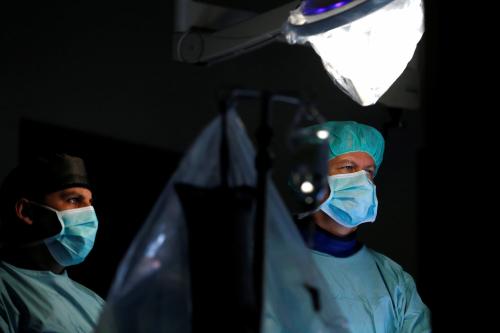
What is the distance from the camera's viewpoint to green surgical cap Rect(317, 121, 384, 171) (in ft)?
10.0

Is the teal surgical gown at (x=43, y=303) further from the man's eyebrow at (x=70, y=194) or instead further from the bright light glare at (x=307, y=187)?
the bright light glare at (x=307, y=187)

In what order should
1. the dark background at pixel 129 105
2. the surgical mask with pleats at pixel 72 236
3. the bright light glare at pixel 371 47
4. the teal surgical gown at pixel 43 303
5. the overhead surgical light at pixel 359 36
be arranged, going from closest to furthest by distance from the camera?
the overhead surgical light at pixel 359 36
the bright light glare at pixel 371 47
the teal surgical gown at pixel 43 303
the surgical mask with pleats at pixel 72 236
the dark background at pixel 129 105

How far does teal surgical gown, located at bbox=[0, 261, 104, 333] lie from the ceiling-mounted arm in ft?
3.05

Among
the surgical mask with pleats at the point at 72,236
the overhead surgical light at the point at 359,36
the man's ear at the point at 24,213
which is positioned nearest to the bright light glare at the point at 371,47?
the overhead surgical light at the point at 359,36

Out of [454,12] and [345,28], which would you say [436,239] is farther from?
[345,28]

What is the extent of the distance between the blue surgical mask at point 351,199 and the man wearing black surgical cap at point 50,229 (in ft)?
2.63

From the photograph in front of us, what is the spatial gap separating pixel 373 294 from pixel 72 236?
1.00 m

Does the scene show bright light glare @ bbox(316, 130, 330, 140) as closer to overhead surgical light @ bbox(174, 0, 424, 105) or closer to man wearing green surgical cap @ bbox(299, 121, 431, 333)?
overhead surgical light @ bbox(174, 0, 424, 105)

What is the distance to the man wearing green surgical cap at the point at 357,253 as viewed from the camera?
2.90 meters

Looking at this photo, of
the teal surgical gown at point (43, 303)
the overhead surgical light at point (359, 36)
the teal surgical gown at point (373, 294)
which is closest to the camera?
the overhead surgical light at point (359, 36)

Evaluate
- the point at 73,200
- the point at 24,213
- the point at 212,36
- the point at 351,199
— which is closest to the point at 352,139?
the point at 351,199

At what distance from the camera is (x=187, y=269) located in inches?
71.8

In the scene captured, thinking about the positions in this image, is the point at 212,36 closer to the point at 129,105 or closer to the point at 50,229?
the point at 50,229

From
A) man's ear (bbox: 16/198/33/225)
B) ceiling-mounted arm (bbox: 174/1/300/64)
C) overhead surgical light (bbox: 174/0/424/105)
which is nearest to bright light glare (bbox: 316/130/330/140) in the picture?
overhead surgical light (bbox: 174/0/424/105)
